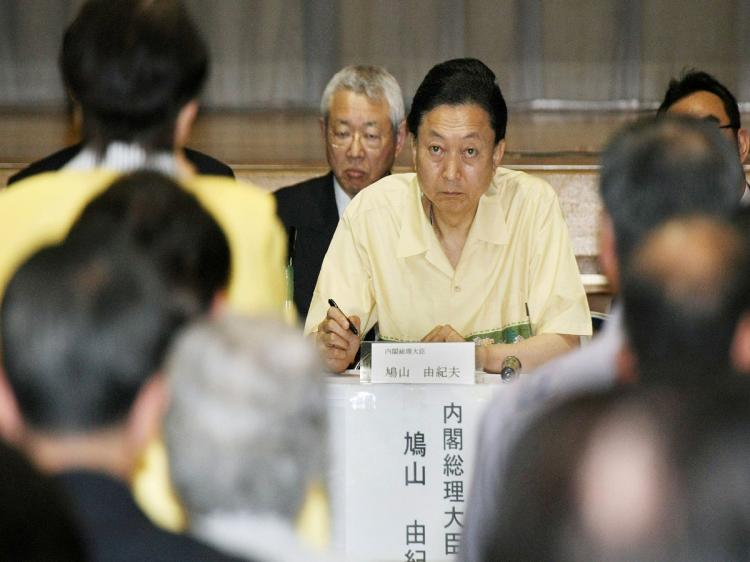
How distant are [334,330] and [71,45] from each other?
1.07 m

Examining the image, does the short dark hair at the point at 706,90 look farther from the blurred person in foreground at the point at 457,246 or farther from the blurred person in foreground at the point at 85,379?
the blurred person in foreground at the point at 85,379

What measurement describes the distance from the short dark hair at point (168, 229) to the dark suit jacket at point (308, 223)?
82.3 inches

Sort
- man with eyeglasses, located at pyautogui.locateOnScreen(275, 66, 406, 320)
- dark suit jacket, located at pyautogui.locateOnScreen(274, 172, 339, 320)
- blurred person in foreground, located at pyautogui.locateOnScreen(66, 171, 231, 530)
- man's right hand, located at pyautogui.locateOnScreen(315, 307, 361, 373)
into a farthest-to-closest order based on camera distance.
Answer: man with eyeglasses, located at pyautogui.locateOnScreen(275, 66, 406, 320)
dark suit jacket, located at pyautogui.locateOnScreen(274, 172, 339, 320)
man's right hand, located at pyautogui.locateOnScreen(315, 307, 361, 373)
blurred person in foreground, located at pyautogui.locateOnScreen(66, 171, 231, 530)

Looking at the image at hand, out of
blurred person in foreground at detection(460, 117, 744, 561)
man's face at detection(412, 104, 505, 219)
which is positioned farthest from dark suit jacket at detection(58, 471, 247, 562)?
man's face at detection(412, 104, 505, 219)

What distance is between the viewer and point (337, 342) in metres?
2.62

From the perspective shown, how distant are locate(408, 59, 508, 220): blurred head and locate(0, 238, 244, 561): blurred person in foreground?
1787 mm

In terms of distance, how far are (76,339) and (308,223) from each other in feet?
8.51

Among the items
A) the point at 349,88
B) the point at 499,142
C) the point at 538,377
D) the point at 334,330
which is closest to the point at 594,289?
the point at 349,88

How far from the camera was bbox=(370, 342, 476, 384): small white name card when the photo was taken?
2.35 metres

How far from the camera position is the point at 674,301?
1.09 m

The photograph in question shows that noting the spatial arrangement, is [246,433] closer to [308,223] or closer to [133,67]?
[133,67]

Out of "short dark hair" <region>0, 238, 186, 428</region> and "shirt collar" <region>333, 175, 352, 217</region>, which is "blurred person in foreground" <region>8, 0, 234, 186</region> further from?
"shirt collar" <region>333, 175, 352, 217</region>

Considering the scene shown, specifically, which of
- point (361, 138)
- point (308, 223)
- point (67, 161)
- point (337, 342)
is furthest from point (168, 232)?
point (361, 138)

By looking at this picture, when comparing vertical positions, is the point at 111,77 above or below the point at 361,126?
above
